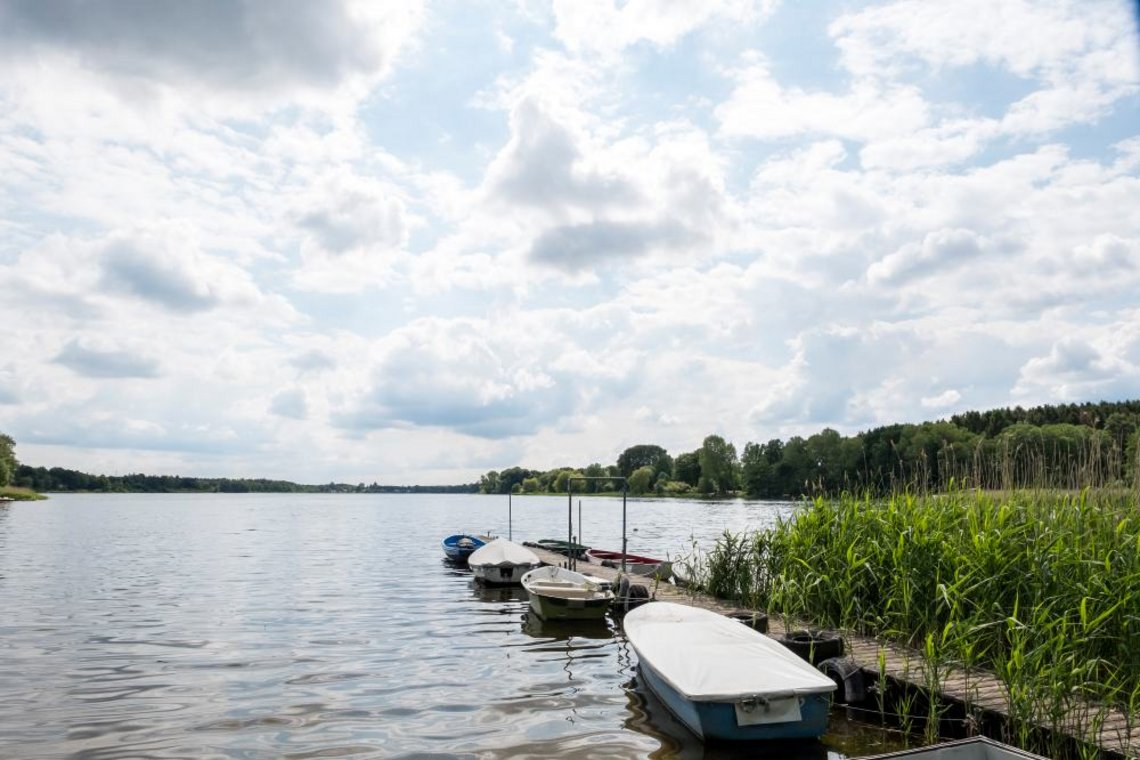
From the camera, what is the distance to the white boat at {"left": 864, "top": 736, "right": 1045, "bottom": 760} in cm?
635

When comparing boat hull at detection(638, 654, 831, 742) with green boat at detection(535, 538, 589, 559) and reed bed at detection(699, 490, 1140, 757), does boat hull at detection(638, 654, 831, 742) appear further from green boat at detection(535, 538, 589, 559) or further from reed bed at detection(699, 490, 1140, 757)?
green boat at detection(535, 538, 589, 559)

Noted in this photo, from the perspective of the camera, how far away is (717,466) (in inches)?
5162

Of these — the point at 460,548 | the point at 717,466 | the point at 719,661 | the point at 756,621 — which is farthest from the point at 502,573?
the point at 717,466

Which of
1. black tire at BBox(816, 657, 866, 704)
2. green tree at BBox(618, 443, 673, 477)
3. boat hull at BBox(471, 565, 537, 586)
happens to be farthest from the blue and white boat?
green tree at BBox(618, 443, 673, 477)

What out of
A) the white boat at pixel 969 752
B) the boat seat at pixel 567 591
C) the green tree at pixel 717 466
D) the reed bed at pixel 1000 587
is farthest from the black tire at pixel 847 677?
the green tree at pixel 717 466

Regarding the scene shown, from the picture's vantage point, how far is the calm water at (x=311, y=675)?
10.7 metres

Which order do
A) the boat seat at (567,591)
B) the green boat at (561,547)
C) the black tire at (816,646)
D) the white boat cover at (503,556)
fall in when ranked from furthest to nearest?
the green boat at (561,547) < the white boat cover at (503,556) < the boat seat at (567,591) < the black tire at (816,646)

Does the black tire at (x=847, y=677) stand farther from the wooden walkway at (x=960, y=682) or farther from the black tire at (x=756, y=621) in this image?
the black tire at (x=756, y=621)

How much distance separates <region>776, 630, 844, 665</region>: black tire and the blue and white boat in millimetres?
975

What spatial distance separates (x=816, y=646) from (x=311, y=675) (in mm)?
9429

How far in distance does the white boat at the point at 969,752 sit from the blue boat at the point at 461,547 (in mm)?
31555

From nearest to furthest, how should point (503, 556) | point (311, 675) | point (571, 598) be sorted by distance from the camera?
point (311, 675) → point (571, 598) → point (503, 556)

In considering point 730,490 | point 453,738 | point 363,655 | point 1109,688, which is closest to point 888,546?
point 1109,688

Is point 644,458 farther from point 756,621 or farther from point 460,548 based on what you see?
point 756,621
